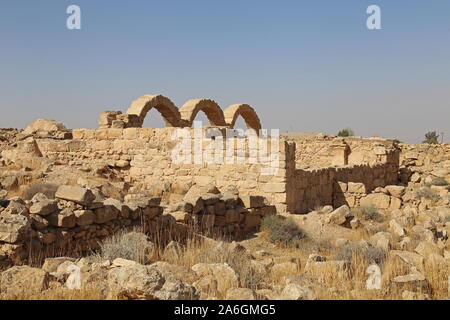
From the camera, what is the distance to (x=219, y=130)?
34.3 ft

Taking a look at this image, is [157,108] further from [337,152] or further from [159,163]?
[337,152]

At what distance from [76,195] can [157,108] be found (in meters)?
9.51

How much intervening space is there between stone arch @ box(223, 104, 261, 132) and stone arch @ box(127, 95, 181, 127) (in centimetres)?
312

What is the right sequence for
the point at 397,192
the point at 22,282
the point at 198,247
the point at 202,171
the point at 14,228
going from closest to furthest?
the point at 22,282
the point at 14,228
the point at 198,247
the point at 202,171
the point at 397,192

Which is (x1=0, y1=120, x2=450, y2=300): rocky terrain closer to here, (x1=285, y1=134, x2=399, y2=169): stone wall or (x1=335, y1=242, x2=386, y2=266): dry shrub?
(x1=335, y1=242, x2=386, y2=266): dry shrub

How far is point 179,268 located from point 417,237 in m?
5.53

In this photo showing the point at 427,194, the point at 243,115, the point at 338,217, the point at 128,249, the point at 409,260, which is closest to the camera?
the point at 128,249

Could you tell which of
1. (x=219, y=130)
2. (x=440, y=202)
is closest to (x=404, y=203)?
(x=440, y=202)

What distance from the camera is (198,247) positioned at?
6324 mm

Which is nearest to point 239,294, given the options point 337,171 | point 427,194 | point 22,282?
point 22,282

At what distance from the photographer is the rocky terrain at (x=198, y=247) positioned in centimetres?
376

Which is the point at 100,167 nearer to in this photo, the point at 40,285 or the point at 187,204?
the point at 187,204

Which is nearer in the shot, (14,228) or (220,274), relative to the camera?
(220,274)

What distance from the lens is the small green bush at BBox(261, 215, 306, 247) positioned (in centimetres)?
773
